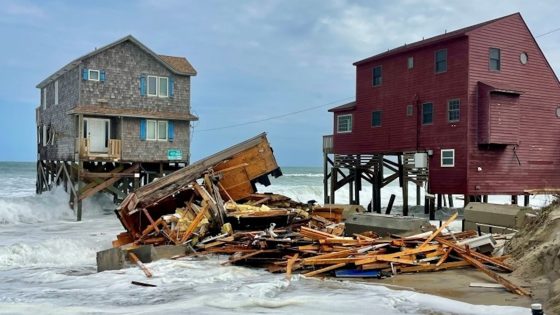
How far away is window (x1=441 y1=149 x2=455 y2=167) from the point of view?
94.2 ft

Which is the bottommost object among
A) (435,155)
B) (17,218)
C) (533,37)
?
(17,218)

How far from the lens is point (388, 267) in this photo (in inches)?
483

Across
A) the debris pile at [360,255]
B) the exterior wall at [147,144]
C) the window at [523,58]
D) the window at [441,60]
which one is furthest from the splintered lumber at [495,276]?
the exterior wall at [147,144]

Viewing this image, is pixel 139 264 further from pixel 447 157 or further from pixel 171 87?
pixel 171 87

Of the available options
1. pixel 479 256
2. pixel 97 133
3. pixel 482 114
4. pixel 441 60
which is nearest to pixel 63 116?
pixel 97 133

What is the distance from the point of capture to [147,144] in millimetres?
33250

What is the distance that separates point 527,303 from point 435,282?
2.31 m

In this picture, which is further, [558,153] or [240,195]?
[558,153]

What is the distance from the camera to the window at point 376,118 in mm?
33469

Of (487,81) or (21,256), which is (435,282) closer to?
(21,256)

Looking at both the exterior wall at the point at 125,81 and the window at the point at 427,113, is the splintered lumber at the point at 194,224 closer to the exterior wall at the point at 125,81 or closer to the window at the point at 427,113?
the window at the point at 427,113

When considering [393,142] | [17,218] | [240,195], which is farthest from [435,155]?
[17,218]

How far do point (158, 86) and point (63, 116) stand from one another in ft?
19.7

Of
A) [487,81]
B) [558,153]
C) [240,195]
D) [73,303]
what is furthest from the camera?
[558,153]
